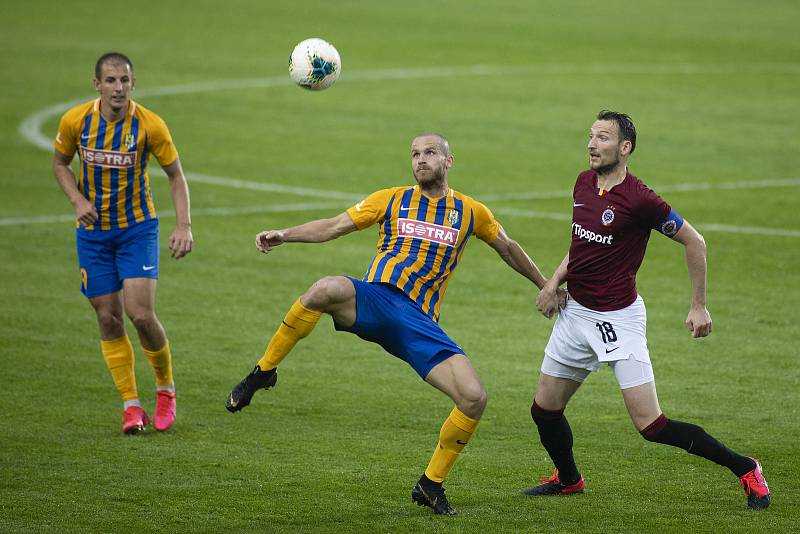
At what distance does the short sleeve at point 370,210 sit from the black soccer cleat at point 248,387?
111cm

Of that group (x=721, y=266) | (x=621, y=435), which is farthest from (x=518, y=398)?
(x=721, y=266)

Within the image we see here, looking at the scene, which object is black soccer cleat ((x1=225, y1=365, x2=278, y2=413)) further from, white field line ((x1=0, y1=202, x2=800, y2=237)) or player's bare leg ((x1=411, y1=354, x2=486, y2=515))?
white field line ((x1=0, y1=202, x2=800, y2=237))

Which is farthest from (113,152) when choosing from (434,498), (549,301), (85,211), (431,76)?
(431,76)

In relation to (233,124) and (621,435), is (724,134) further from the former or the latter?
(621,435)

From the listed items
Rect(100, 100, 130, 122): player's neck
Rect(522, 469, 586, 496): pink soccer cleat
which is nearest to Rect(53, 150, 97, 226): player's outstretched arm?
Rect(100, 100, 130, 122): player's neck

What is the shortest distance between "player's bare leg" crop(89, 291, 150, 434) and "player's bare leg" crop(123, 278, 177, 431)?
154 millimetres

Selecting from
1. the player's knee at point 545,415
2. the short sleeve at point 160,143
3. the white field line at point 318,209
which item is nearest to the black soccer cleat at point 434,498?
the player's knee at point 545,415

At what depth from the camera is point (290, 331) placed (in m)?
7.96

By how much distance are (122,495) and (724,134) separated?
17.3 meters

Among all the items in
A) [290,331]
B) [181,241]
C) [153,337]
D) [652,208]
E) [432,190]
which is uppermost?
[652,208]

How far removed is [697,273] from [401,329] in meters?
1.84

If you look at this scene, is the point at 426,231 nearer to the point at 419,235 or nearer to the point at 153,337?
the point at 419,235

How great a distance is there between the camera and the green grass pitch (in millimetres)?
8266

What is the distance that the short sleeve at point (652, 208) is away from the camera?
7.68 m
